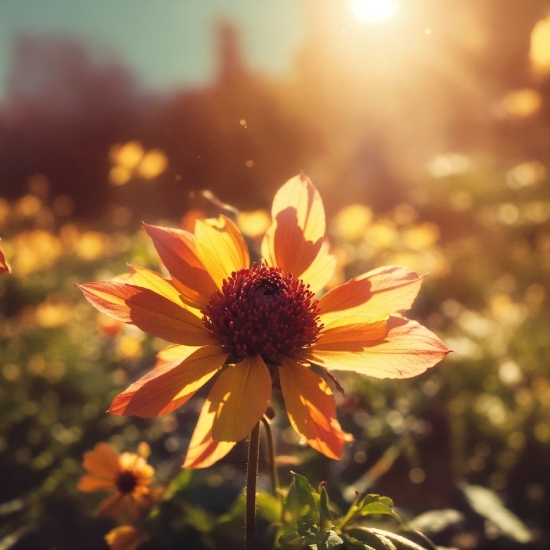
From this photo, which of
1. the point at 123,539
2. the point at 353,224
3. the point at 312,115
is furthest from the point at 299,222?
the point at 312,115

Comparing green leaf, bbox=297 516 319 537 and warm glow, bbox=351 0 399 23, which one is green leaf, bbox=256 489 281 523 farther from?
warm glow, bbox=351 0 399 23

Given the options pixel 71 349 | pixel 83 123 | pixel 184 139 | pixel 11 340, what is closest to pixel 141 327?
pixel 71 349

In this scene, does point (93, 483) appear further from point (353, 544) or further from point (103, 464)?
point (353, 544)

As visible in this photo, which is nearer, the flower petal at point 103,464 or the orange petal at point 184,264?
the orange petal at point 184,264

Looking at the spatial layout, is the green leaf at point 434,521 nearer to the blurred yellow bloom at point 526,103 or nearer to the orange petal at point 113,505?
the orange petal at point 113,505

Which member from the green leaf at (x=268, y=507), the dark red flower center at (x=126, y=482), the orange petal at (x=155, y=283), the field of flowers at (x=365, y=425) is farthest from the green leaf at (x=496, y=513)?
the orange petal at (x=155, y=283)

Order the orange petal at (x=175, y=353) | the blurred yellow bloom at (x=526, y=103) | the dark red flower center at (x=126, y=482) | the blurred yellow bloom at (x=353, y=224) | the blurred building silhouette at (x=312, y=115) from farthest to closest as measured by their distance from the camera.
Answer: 1. the blurred building silhouette at (x=312, y=115)
2. the blurred yellow bloom at (x=526, y=103)
3. the blurred yellow bloom at (x=353, y=224)
4. the dark red flower center at (x=126, y=482)
5. the orange petal at (x=175, y=353)

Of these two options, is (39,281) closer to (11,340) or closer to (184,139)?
(11,340)
